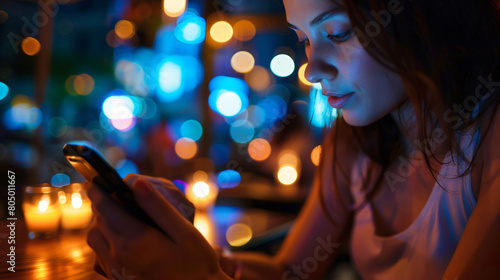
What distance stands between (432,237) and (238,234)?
0.63 m

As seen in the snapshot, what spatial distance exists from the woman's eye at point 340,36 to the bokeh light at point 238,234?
2.20 feet

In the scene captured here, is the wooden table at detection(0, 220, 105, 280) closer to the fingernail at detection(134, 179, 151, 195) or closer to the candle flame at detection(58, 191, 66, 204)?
the candle flame at detection(58, 191, 66, 204)

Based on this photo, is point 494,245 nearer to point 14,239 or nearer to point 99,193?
point 99,193

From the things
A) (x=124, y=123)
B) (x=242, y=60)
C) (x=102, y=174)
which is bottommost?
(x=124, y=123)

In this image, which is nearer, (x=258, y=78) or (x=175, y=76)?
(x=175, y=76)

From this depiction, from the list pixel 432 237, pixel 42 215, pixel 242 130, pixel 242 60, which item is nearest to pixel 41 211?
pixel 42 215

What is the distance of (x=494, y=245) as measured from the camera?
60 centimetres

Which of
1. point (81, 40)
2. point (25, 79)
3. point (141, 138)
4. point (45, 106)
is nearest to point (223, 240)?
point (45, 106)

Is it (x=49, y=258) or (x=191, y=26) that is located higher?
(x=191, y=26)

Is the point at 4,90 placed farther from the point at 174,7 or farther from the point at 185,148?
the point at 185,148

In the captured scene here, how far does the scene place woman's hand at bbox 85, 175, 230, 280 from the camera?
548 millimetres

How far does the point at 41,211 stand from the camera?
912 millimetres

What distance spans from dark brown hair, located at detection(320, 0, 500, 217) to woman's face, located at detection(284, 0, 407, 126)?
0.03m

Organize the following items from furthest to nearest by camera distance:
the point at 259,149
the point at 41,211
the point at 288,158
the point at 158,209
Result: the point at 259,149 < the point at 288,158 < the point at 41,211 < the point at 158,209
